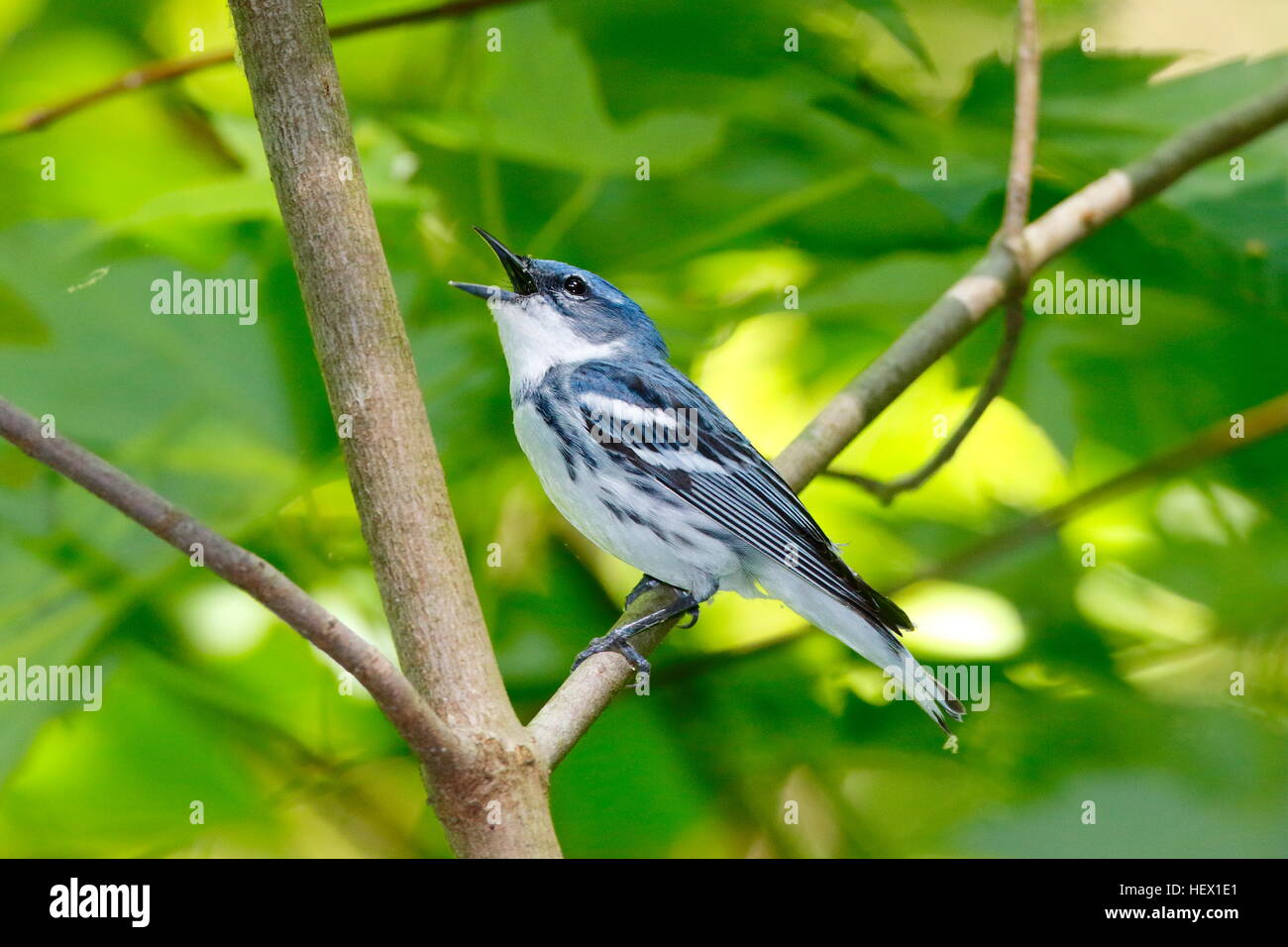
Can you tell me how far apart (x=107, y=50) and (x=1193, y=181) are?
1576 mm

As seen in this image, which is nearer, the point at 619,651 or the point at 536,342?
the point at 619,651

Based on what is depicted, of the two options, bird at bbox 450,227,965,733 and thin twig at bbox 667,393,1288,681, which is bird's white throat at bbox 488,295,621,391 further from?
thin twig at bbox 667,393,1288,681

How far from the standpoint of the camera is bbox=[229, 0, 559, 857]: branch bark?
939 millimetres

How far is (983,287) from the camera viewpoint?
4.71 feet

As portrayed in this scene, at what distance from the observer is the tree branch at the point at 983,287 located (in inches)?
53.6

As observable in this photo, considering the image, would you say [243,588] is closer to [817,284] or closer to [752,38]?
[817,284]

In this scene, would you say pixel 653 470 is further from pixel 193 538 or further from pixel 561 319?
pixel 193 538

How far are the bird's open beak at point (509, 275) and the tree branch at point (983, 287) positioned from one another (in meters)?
0.42

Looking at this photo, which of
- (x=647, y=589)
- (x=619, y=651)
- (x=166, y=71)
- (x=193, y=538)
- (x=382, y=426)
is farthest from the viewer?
(x=647, y=589)

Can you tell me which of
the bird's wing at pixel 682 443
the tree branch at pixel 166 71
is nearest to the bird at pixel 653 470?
the bird's wing at pixel 682 443

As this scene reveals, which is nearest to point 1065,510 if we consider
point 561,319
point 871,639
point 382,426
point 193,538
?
point 871,639

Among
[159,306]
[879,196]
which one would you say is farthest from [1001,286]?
[159,306]

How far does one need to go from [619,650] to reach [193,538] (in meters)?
0.59

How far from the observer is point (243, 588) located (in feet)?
2.37
